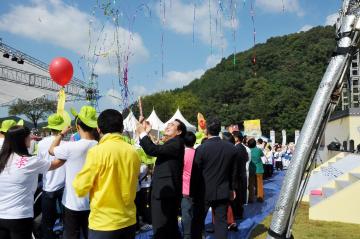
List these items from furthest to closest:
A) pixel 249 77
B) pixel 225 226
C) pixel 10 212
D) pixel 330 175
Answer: pixel 249 77
pixel 330 175
pixel 225 226
pixel 10 212

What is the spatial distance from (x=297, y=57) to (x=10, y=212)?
39.0 meters

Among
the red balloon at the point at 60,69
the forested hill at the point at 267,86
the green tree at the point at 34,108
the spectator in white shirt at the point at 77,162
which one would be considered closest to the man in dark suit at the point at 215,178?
the spectator in white shirt at the point at 77,162

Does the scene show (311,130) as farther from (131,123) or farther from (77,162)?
(131,123)

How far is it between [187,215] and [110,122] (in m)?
2.93

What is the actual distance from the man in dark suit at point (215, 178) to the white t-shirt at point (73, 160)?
6.48ft

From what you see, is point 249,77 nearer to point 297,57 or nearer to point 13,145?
point 297,57

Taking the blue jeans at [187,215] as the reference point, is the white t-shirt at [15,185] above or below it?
above

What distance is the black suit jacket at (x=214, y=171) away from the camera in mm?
5555

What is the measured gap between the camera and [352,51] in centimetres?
257

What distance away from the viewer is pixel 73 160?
4078 millimetres

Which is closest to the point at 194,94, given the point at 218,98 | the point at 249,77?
the point at 218,98

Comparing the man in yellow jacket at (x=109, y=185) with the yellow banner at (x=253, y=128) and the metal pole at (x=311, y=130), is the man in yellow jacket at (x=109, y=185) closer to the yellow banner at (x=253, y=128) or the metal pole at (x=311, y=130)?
the metal pole at (x=311, y=130)

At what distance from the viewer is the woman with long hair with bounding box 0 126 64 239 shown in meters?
3.61

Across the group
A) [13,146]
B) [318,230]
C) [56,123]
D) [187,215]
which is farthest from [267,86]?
[13,146]
